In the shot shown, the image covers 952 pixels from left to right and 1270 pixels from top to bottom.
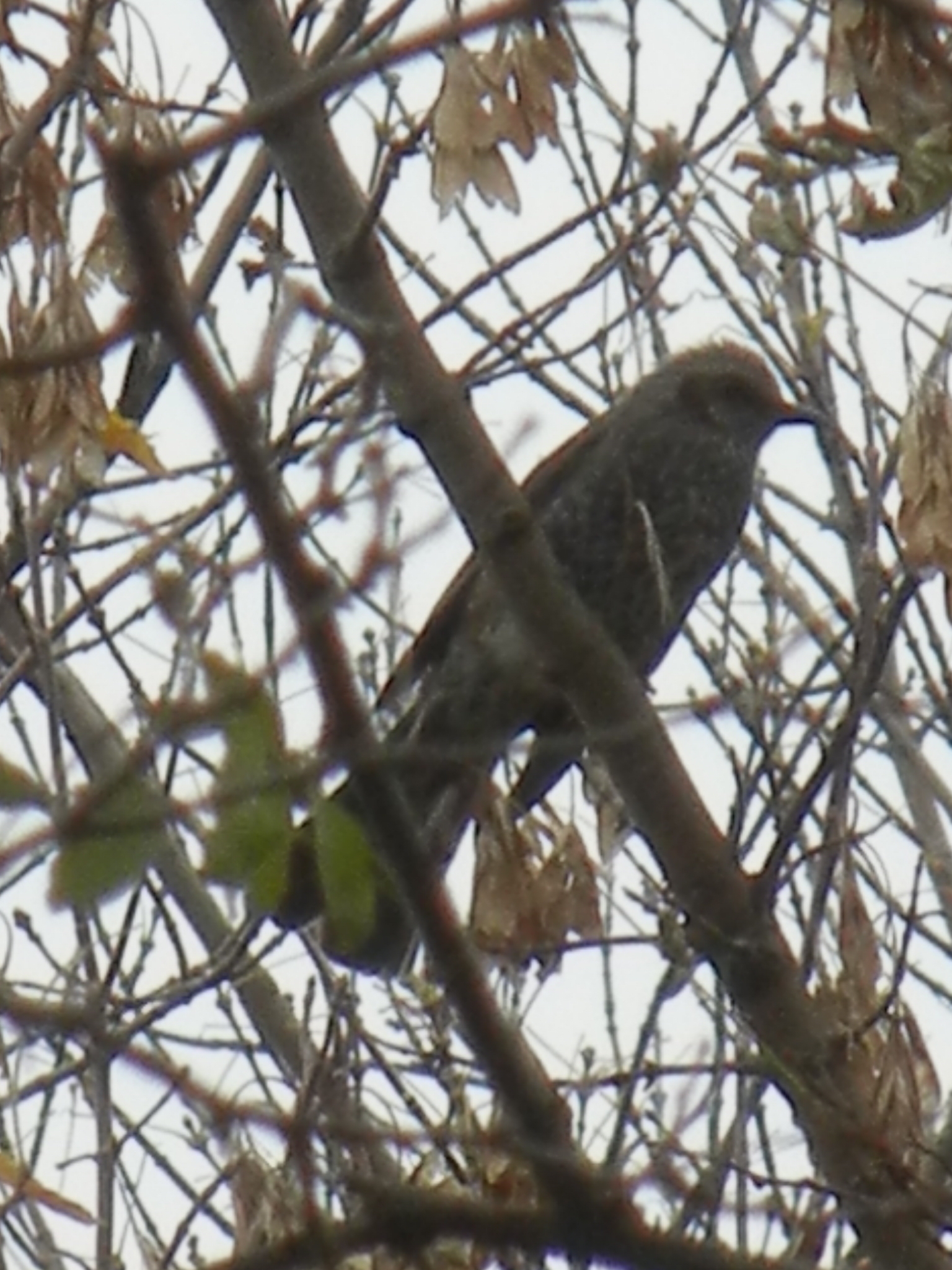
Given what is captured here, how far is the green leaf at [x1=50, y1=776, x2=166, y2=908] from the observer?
129 centimetres

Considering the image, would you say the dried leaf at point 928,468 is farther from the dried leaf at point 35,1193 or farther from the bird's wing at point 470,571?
the bird's wing at point 470,571

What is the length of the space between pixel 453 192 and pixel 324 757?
2.51 meters

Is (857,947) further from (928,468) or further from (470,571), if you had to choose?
(470,571)

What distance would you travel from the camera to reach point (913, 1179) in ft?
7.61

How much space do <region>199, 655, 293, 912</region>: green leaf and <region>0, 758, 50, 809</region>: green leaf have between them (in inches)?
4.1

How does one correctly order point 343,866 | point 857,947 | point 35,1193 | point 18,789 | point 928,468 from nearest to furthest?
point 18,789, point 343,866, point 35,1193, point 928,468, point 857,947

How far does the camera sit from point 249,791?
136 cm

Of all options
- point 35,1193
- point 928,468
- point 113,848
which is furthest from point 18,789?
point 928,468

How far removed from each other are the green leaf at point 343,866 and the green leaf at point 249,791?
3cm

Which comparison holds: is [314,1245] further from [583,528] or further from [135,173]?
[583,528]

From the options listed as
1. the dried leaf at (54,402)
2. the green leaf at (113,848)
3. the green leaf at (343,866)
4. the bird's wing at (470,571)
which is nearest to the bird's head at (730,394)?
the bird's wing at (470,571)

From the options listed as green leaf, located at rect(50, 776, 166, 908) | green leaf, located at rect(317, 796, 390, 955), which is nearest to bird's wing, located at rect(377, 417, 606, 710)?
green leaf, located at rect(317, 796, 390, 955)

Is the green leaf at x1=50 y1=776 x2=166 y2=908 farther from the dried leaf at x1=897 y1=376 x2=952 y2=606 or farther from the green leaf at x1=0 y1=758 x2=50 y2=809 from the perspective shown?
the dried leaf at x1=897 y1=376 x2=952 y2=606

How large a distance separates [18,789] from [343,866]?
0.23m
